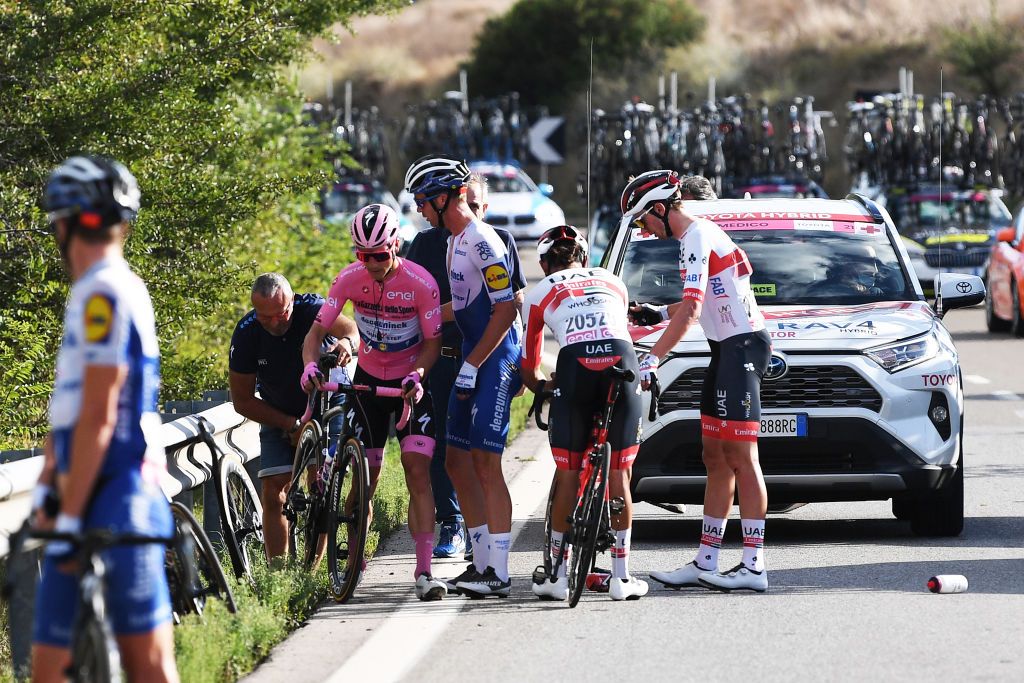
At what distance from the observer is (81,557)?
498 cm

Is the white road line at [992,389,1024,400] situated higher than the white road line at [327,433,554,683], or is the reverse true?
the white road line at [992,389,1024,400]

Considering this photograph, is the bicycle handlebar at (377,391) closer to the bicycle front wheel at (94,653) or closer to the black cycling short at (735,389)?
the black cycling short at (735,389)

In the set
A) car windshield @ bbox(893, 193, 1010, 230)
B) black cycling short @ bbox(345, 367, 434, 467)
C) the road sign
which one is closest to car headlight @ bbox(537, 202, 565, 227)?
car windshield @ bbox(893, 193, 1010, 230)

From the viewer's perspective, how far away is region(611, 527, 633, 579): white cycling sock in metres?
8.77

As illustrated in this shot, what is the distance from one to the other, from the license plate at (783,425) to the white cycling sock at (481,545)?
186 cm

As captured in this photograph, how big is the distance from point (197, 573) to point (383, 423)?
1.96 m

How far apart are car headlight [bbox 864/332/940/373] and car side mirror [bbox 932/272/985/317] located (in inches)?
22.3

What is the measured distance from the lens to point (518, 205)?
39219 millimetres

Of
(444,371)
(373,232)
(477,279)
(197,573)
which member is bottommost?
(197,573)

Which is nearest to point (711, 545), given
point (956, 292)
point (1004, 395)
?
point (956, 292)

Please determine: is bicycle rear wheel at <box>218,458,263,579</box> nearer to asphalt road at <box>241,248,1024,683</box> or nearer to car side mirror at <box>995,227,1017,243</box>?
asphalt road at <box>241,248,1024,683</box>

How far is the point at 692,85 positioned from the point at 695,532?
61232mm

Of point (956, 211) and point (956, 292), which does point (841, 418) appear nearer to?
point (956, 292)

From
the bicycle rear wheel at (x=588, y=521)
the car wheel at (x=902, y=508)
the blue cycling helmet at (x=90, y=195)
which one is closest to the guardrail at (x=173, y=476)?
the blue cycling helmet at (x=90, y=195)
